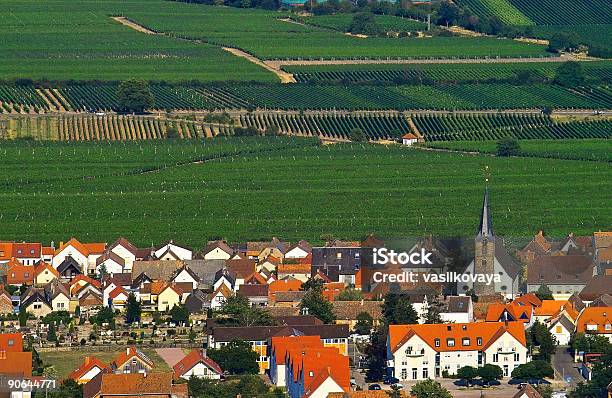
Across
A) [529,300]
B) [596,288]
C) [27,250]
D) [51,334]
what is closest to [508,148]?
[27,250]

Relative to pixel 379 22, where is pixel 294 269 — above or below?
below

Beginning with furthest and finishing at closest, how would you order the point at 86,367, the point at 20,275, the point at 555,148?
the point at 555,148, the point at 20,275, the point at 86,367

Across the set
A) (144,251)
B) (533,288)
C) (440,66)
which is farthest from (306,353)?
(440,66)

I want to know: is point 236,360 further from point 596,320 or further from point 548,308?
point 548,308

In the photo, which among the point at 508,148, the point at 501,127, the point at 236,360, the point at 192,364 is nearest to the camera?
the point at 192,364

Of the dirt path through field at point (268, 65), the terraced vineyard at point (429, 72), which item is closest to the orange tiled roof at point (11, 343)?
the terraced vineyard at point (429, 72)

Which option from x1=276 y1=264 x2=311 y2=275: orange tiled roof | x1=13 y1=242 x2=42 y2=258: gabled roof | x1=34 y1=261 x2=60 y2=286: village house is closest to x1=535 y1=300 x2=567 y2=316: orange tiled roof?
x1=276 y1=264 x2=311 y2=275: orange tiled roof

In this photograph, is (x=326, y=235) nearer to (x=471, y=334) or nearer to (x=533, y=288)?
(x=533, y=288)

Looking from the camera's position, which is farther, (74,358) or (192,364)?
(74,358)
